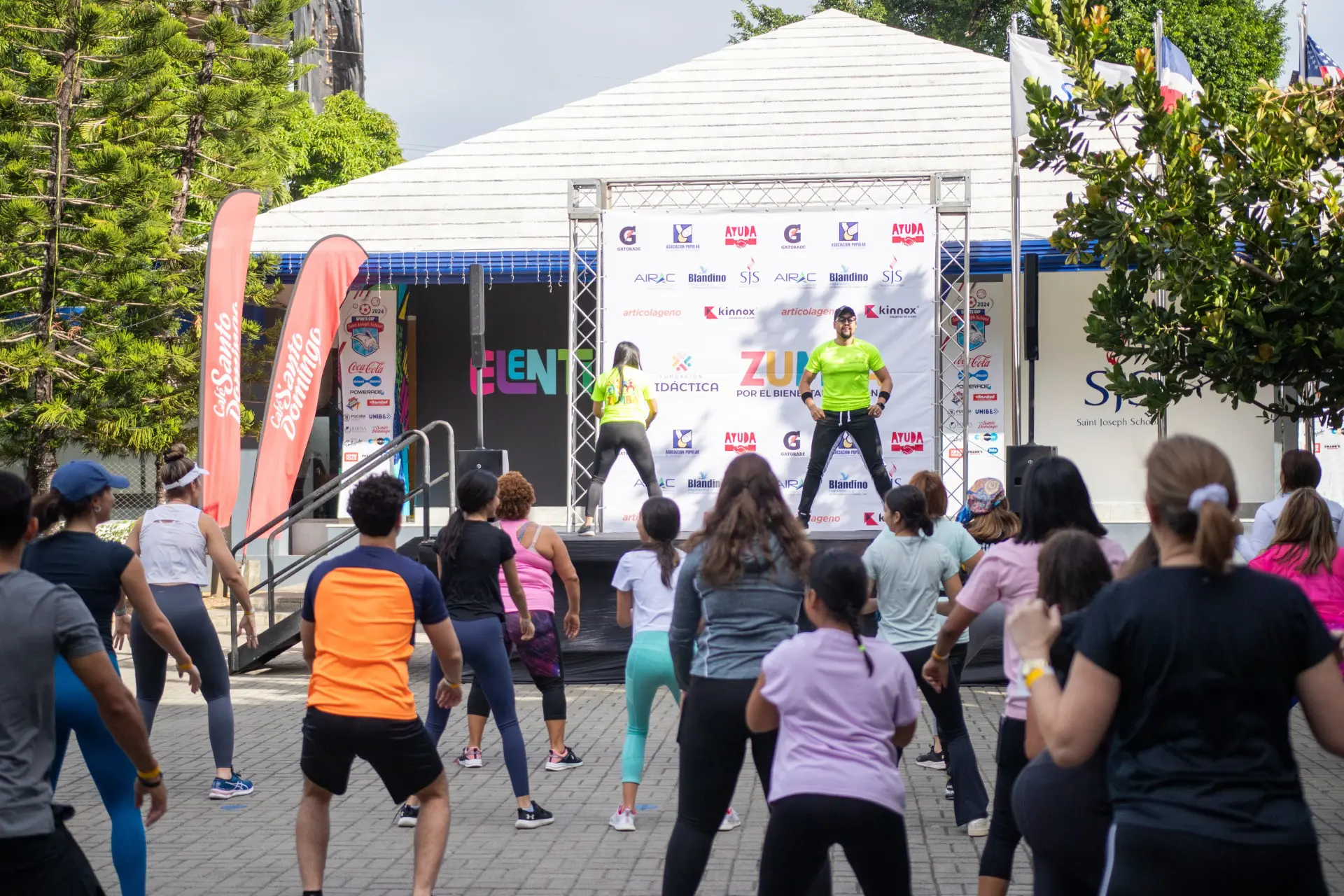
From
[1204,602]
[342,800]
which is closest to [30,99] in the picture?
[342,800]

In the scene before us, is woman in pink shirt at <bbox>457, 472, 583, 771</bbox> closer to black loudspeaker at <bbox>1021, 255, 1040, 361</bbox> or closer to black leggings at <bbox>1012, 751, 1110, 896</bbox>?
black leggings at <bbox>1012, 751, 1110, 896</bbox>

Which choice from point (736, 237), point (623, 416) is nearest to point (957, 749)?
point (623, 416)

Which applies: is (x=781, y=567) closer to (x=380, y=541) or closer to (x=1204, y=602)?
(x=380, y=541)

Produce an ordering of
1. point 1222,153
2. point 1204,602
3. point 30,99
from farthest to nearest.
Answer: point 30,99, point 1222,153, point 1204,602

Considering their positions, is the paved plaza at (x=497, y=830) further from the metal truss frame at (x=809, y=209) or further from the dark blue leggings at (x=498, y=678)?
the metal truss frame at (x=809, y=209)

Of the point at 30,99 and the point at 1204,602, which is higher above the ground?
the point at 30,99

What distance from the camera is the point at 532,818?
649cm

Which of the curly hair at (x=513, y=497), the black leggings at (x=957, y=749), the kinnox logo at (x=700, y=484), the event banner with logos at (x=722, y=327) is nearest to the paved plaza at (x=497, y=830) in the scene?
the black leggings at (x=957, y=749)

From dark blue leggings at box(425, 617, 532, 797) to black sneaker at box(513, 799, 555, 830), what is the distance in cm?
9

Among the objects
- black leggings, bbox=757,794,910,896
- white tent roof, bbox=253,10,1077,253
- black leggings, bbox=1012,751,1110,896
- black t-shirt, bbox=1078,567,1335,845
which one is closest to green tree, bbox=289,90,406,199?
white tent roof, bbox=253,10,1077,253

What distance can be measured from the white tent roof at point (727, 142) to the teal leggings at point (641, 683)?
11.0 m

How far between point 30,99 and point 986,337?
11.7m

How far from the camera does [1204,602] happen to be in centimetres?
266

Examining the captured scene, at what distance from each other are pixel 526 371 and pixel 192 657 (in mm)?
11971
